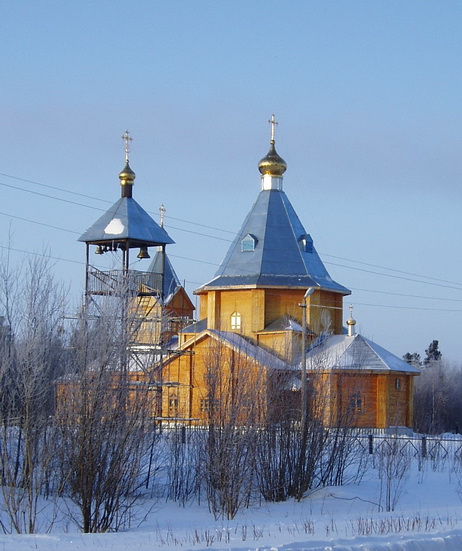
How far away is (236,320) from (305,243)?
4.24m

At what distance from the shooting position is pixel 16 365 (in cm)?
1552

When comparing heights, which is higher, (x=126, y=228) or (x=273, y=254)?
(x=273, y=254)

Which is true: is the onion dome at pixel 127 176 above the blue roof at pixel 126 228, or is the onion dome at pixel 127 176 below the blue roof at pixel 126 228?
above

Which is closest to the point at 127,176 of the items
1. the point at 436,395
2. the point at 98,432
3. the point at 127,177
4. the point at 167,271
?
the point at 127,177

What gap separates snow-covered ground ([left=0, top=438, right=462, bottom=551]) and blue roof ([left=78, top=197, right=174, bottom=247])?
434 inches

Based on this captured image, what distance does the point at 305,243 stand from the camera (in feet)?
120

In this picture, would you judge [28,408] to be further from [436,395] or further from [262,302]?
[436,395]

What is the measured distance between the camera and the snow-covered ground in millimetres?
10383

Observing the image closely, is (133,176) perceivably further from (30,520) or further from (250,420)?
(30,520)

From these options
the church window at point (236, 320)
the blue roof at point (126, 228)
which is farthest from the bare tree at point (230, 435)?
the church window at point (236, 320)

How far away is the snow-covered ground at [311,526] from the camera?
10.4 meters

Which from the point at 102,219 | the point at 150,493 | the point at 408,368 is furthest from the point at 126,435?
the point at 408,368

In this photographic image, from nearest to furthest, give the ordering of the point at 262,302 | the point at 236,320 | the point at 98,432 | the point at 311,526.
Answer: the point at 311,526
the point at 98,432
the point at 262,302
the point at 236,320

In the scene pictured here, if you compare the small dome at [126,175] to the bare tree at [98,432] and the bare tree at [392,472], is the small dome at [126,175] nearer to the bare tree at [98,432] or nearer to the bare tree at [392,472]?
the bare tree at [392,472]
